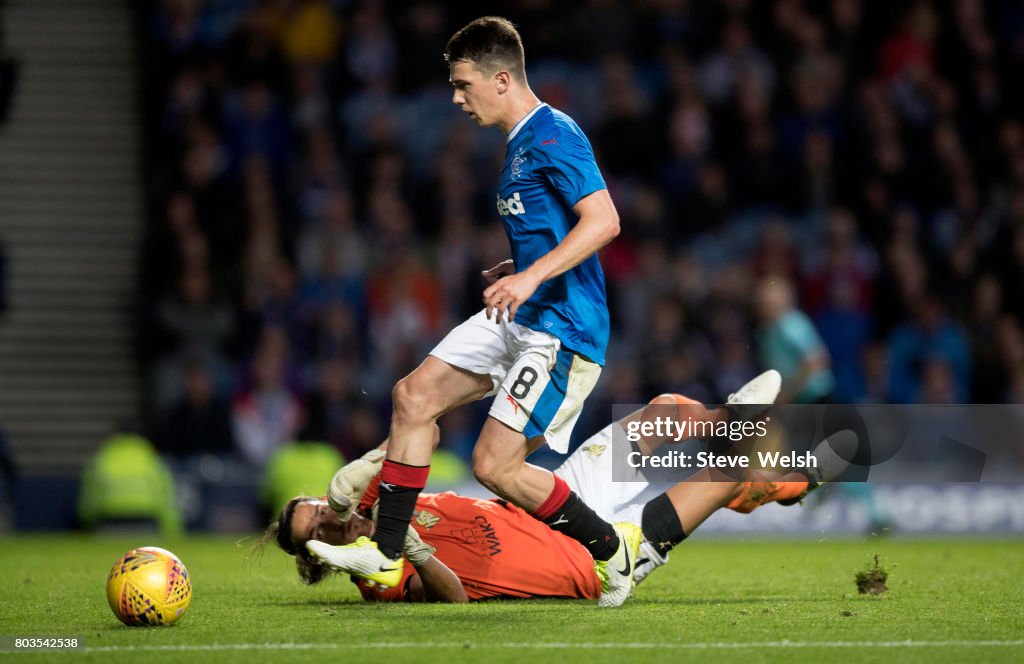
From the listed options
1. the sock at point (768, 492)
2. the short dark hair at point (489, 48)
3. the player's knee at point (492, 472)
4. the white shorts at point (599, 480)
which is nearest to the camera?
the player's knee at point (492, 472)

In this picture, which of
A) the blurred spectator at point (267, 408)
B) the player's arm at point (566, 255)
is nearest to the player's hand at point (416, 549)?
the player's arm at point (566, 255)

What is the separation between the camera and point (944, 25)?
15.0 metres

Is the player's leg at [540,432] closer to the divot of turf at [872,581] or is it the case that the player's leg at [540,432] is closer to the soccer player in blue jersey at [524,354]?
the soccer player in blue jersey at [524,354]

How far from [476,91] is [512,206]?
0.51m

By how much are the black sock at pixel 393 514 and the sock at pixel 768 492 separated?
4.95 feet

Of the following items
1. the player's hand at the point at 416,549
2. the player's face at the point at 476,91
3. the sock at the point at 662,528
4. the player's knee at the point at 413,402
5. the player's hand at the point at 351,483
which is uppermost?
the player's face at the point at 476,91

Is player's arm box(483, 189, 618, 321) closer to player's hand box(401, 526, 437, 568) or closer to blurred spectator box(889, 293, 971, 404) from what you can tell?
player's hand box(401, 526, 437, 568)

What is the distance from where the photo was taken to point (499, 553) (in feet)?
21.4

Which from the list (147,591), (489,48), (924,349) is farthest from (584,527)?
(924,349)

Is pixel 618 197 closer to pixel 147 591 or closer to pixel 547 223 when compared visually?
pixel 547 223

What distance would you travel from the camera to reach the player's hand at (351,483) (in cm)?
646

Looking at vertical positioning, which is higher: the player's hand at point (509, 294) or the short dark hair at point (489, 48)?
the short dark hair at point (489, 48)

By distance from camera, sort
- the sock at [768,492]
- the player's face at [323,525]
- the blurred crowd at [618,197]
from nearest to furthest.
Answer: the sock at [768,492]
the player's face at [323,525]
the blurred crowd at [618,197]

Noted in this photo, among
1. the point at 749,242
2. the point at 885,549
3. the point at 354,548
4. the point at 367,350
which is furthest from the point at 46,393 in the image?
the point at 354,548
